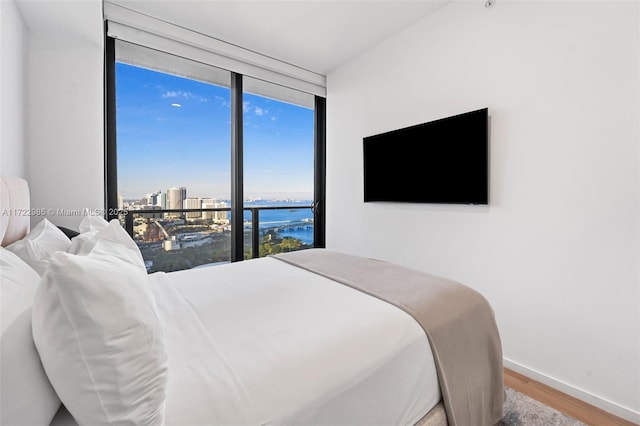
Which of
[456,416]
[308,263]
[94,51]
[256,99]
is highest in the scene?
[256,99]

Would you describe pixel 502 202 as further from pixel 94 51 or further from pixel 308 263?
pixel 94 51

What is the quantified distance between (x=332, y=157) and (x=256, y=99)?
1.60 m

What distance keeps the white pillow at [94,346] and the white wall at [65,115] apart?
2270 millimetres

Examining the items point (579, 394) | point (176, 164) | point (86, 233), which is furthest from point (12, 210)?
point (579, 394)

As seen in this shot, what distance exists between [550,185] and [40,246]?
279cm

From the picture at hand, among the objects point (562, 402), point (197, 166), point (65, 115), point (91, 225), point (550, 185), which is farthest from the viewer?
point (197, 166)

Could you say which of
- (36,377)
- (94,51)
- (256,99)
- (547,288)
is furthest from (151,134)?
(547,288)

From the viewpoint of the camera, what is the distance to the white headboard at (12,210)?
1162 mm

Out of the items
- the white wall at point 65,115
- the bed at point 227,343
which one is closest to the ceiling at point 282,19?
the white wall at point 65,115

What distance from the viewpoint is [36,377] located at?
1.82 ft

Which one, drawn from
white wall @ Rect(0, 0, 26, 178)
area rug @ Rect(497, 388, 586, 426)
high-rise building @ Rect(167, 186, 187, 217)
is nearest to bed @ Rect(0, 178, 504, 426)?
area rug @ Rect(497, 388, 586, 426)

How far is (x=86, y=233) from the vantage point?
53.4 inches

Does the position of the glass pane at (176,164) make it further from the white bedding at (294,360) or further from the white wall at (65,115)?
the white bedding at (294,360)

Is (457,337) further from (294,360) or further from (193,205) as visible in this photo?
(193,205)
